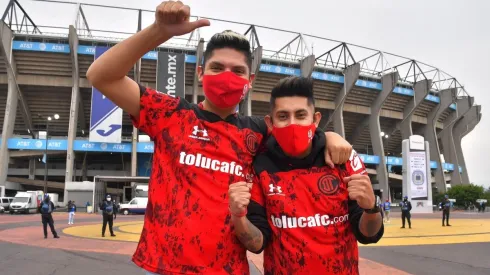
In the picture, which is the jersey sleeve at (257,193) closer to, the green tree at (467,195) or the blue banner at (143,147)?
the blue banner at (143,147)

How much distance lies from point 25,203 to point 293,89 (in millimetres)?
34504

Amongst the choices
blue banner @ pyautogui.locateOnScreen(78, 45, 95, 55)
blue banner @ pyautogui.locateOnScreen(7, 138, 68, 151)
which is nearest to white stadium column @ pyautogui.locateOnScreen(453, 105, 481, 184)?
blue banner @ pyautogui.locateOnScreen(78, 45, 95, 55)

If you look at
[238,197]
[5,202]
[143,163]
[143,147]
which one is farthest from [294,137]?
[143,163]

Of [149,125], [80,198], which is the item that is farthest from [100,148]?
[149,125]

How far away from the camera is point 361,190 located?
75.9 inches

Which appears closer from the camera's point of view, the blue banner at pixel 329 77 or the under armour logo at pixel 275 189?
the under armour logo at pixel 275 189

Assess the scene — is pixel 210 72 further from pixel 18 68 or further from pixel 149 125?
pixel 18 68

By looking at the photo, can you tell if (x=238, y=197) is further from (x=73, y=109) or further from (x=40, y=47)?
(x=40, y=47)

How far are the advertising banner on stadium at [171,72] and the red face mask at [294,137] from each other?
35.3m

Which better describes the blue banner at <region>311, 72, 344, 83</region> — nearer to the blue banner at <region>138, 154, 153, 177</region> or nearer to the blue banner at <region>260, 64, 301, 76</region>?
the blue banner at <region>260, 64, 301, 76</region>

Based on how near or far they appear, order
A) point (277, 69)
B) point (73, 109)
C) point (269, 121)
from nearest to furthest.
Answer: point (269, 121) → point (73, 109) → point (277, 69)

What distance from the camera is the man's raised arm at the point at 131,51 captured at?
181 centimetres

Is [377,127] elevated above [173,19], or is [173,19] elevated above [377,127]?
[377,127]

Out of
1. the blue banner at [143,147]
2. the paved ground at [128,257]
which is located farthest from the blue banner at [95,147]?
the paved ground at [128,257]
